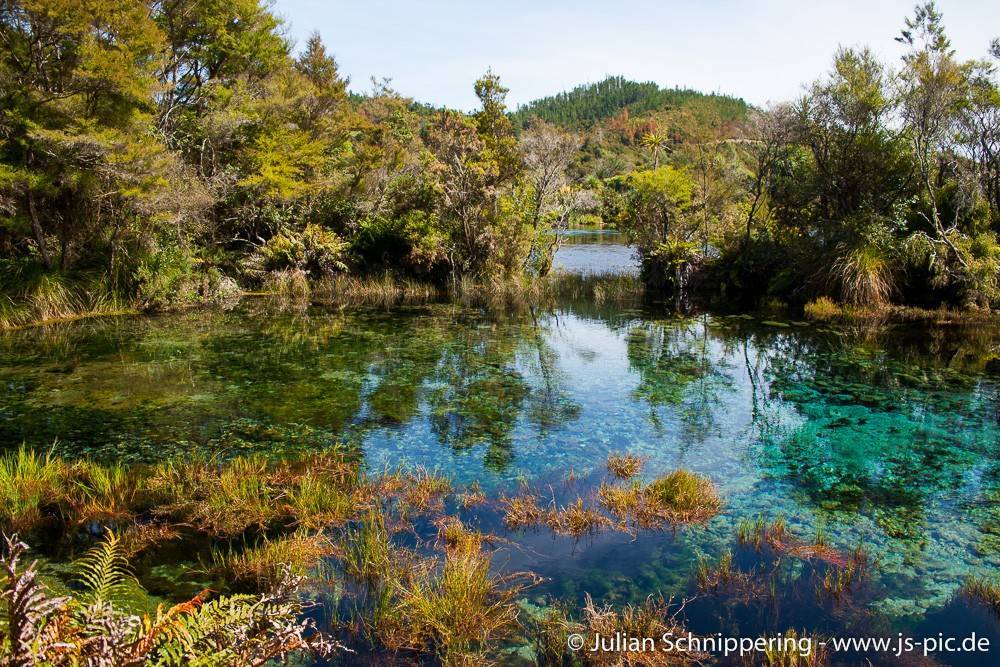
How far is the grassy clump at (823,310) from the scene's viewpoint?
17.5 metres

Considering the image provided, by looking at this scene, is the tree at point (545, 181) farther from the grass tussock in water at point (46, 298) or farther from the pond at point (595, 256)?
the grass tussock in water at point (46, 298)

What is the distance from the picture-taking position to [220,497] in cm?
615

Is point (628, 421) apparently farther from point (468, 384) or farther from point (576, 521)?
point (576, 521)

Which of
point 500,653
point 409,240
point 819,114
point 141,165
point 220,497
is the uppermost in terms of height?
point 819,114

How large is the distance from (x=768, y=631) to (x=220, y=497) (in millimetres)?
A: 5065

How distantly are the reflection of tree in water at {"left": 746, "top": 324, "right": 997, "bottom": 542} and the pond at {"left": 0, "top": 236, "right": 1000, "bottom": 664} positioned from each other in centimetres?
4

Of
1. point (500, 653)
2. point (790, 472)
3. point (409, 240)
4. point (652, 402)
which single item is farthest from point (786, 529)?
point (409, 240)

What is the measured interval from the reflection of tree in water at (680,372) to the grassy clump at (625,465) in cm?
137

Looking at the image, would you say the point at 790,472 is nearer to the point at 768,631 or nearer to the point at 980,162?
the point at 768,631

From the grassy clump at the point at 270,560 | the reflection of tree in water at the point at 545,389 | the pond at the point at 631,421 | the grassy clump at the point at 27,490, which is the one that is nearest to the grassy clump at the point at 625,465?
the pond at the point at 631,421

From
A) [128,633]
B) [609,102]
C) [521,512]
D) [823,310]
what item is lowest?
[521,512]

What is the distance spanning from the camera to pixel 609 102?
147000mm

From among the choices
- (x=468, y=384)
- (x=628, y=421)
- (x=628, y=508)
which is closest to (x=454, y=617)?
(x=628, y=508)

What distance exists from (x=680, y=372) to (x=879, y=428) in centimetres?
379
